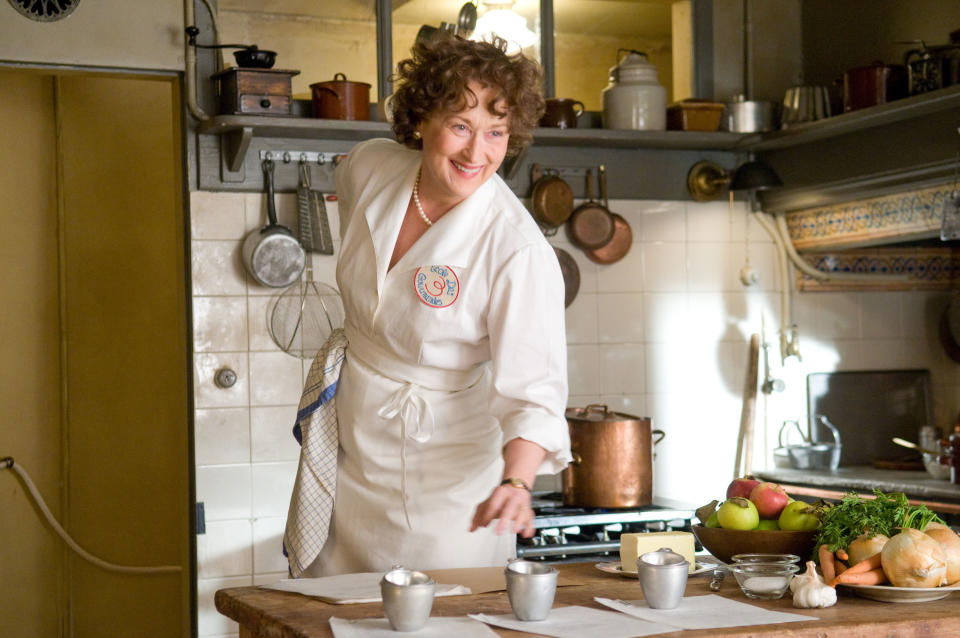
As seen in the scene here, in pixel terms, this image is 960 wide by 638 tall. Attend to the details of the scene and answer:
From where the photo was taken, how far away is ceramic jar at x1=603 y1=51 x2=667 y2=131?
3.93 m

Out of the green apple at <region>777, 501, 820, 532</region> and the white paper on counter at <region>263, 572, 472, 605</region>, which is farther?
the green apple at <region>777, 501, 820, 532</region>

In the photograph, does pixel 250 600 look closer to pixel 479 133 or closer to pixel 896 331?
pixel 479 133

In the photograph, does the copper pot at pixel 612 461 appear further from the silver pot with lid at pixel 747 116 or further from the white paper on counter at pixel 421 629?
the white paper on counter at pixel 421 629

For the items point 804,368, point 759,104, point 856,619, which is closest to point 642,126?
point 759,104

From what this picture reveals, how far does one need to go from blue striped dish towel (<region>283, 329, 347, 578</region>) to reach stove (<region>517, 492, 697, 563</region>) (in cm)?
109

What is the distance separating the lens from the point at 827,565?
173 centimetres

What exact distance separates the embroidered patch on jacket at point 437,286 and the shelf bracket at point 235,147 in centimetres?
161

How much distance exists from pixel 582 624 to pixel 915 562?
0.49 m

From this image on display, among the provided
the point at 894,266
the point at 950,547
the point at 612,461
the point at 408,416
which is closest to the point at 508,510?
the point at 408,416

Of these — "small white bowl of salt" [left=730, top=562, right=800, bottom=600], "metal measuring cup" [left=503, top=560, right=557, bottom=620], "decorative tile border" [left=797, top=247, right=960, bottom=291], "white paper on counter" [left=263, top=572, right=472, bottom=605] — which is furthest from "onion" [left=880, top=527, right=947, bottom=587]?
"decorative tile border" [left=797, top=247, right=960, bottom=291]

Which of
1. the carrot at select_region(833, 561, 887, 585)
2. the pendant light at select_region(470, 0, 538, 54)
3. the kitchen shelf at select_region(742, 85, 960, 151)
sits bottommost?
the carrot at select_region(833, 561, 887, 585)

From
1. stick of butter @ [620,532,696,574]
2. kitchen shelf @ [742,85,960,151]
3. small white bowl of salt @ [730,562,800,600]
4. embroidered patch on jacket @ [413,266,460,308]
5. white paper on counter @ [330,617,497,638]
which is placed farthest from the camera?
kitchen shelf @ [742,85,960,151]

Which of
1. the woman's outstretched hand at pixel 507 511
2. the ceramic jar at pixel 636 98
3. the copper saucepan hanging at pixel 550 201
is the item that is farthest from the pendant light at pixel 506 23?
the woman's outstretched hand at pixel 507 511

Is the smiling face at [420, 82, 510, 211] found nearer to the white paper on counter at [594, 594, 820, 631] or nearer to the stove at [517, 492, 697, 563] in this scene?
the white paper on counter at [594, 594, 820, 631]
